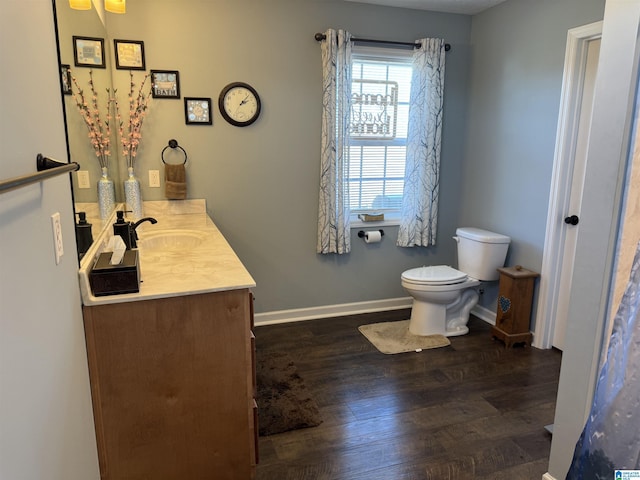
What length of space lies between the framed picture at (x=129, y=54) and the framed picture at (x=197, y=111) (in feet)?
1.21

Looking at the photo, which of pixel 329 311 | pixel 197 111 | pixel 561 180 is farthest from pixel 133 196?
pixel 561 180

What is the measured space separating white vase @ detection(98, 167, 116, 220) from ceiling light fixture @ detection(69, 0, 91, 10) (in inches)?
32.5

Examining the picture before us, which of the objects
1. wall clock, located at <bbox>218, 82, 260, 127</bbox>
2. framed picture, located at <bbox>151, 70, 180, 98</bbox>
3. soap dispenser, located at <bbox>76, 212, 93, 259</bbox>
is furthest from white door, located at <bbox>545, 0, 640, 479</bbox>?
framed picture, located at <bbox>151, 70, 180, 98</bbox>

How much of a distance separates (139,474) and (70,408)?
600 millimetres

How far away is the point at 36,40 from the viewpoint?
112cm

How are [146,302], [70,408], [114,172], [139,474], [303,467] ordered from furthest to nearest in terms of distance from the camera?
[114,172] < [303,467] < [139,474] < [146,302] < [70,408]

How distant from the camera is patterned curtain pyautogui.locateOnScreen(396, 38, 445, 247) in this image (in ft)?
11.7

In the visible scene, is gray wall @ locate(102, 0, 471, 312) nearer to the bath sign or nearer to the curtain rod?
the curtain rod

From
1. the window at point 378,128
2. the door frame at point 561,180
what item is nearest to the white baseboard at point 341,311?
the door frame at point 561,180

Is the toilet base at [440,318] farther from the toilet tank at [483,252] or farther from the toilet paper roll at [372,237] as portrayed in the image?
the toilet paper roll at [372,237]

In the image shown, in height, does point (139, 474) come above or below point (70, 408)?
below

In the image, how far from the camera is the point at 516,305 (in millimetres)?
3215

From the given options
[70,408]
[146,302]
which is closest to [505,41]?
[146,302]

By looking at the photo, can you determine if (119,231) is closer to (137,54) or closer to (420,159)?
(137,54)
